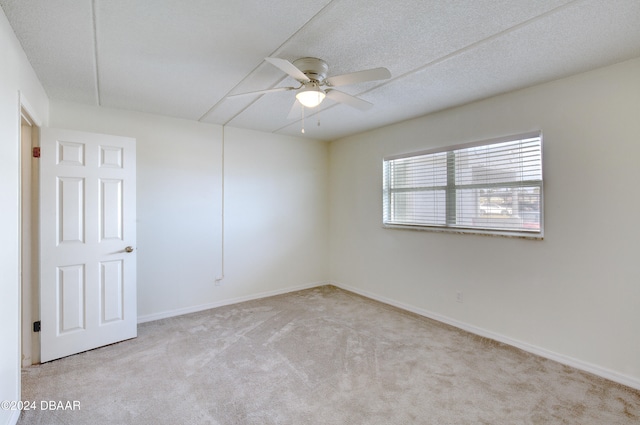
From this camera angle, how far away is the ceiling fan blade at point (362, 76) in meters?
1.87

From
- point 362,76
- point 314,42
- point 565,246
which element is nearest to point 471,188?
point 565,246

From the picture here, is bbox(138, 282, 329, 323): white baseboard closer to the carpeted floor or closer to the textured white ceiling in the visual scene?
the carpeted floor

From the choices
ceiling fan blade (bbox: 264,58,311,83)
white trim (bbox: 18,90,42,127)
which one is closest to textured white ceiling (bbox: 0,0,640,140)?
ceiling fan blade (bbox: 264,58,311,83)

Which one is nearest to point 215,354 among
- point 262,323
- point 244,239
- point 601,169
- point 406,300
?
point 262,323

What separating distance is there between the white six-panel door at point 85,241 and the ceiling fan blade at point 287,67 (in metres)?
2.02

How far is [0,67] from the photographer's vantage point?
1645mm

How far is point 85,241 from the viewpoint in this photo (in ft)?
9.09

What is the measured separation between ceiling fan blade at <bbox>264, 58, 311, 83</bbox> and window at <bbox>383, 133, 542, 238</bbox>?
2.06 meters

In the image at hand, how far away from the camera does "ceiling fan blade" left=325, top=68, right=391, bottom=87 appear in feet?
6.14

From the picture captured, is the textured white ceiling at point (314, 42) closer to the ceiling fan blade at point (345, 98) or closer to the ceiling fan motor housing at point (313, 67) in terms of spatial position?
the ceiling fan motor housing at point (313, 67)

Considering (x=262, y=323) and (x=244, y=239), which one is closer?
(x=262, y=323)

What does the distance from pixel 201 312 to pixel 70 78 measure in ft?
9.06

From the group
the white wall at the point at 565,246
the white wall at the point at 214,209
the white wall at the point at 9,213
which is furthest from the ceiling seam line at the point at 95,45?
the white wall at the point at 565,246

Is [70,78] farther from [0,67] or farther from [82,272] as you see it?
[82,272]
